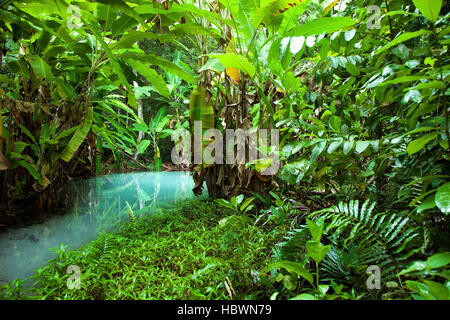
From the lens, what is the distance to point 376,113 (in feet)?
2.94

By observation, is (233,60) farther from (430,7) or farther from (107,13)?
(107,13)

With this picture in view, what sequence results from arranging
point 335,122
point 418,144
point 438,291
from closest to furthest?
1. point 438,291
2. point 418,144
3. point 335,122

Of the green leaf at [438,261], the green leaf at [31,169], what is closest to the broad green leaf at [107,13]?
the green leaf at [31,169]

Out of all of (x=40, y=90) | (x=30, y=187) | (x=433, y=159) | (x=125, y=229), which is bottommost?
(x=125, y=229)

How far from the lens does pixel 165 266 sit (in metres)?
0.86

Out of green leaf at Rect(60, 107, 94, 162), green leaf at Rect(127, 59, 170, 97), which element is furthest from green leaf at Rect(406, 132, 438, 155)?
green leaf at Rect(60, 107, 94, 162)

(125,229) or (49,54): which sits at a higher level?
(49,54)

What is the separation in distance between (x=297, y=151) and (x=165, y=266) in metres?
0.73

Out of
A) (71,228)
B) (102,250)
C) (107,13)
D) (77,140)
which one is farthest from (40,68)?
(102,250)

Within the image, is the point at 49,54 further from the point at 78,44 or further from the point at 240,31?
the point at 240,31

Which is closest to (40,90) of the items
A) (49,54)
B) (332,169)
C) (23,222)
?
(49,54)
